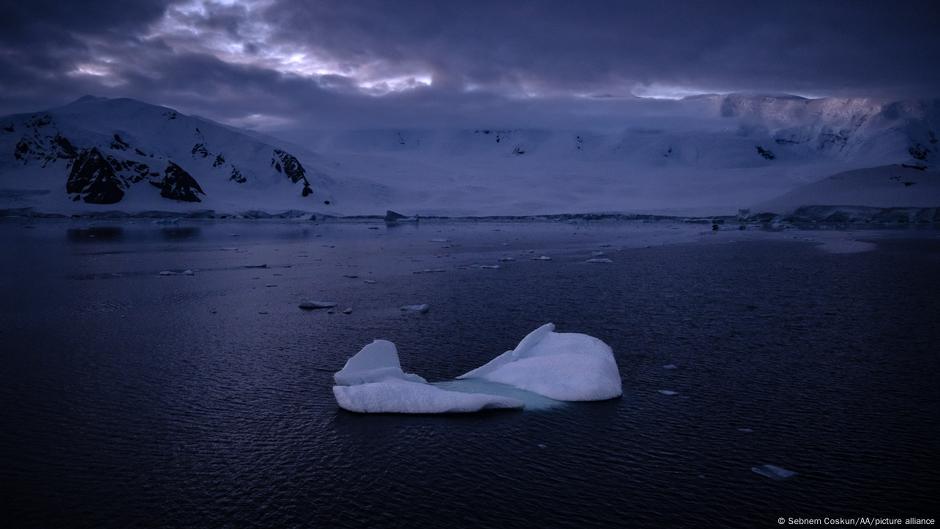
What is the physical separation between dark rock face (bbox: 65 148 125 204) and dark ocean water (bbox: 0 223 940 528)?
4958cm

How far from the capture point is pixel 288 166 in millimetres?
66938

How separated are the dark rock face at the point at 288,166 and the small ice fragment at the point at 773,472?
64.8m

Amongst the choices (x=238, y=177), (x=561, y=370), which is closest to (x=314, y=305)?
(x=561, y=370)

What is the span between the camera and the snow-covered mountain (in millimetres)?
58812

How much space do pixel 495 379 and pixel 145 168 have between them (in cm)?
6405

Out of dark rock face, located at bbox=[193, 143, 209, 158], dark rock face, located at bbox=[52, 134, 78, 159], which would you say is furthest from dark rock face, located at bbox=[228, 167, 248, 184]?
dark rock face, located at bbox=[52, 134, 78, 159]

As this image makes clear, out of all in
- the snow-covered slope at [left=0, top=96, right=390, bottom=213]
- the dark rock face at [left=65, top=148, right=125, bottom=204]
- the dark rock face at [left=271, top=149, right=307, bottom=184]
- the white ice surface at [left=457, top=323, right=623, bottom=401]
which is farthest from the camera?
the dark rock face at [left=271, top=149, right=307, bottom=184]

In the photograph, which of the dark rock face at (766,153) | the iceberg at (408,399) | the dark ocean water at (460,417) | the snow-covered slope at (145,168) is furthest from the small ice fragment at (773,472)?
the dark rock face at (766,153)

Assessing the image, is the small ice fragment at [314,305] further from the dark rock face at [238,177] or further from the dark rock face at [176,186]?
the dark rock face at [238,177]

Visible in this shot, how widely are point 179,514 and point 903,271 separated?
729 inches

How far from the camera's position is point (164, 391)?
21.4ft

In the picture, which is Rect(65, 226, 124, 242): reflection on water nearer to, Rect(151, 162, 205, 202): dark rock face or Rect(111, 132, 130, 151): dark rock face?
Rect(151, 162, 205, 202): dark rock face

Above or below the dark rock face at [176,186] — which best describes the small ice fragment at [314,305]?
below

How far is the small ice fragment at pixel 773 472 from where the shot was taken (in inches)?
180
